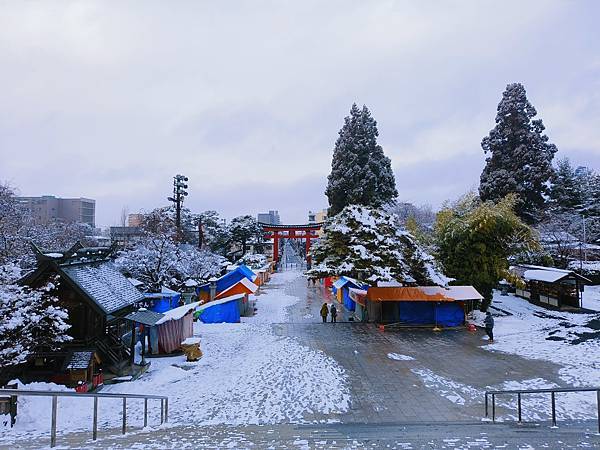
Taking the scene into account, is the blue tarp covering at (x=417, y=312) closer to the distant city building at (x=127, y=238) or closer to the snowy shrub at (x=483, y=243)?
the snowy shrub at (x=483, y=243)

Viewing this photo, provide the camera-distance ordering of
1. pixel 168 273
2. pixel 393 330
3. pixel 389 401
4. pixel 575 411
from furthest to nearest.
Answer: pixel 168 273, pixel 393 330, pixel 389 401, pixel 575 411

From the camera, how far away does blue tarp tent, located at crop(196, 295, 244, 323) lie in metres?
22.0

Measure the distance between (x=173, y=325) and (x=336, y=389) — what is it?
801 cm

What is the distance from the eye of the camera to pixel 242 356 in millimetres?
15367

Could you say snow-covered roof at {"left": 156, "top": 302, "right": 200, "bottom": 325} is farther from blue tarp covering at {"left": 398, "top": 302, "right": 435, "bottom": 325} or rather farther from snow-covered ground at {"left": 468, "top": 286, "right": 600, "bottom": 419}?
snow-covered ground at {"left": 468, "top": 286, "right": 600, "bottom": 419}

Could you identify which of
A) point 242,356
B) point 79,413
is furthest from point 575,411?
point 79,413

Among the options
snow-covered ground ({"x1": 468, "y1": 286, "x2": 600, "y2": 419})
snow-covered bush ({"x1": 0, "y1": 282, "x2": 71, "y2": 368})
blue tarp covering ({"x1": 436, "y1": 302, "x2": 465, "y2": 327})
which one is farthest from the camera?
blue tarp covering ({"x1": 436, "y1": 302, "x2": 465, "y2": 327})

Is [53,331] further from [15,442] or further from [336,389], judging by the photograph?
[336,389]

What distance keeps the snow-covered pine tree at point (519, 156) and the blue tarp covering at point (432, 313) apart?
15.7 m

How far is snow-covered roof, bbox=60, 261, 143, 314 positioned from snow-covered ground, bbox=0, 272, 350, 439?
2582mm

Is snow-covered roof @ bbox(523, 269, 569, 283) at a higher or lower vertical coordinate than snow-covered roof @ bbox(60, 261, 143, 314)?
lower

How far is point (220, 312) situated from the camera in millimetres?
22094

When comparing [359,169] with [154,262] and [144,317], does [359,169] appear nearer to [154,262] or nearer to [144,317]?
[154,262]

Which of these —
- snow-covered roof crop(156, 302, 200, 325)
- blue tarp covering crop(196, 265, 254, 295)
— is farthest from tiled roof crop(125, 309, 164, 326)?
blue tarp covering crop(196, 265, 254, 295)
